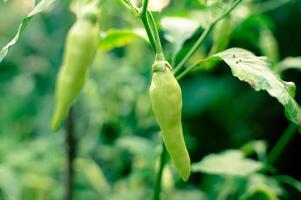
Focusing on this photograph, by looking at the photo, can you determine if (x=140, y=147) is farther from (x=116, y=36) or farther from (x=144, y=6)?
(x=144, y=6)

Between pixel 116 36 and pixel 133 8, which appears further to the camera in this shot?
pixel 116 36

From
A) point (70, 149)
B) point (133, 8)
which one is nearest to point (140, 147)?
point (70, 149)

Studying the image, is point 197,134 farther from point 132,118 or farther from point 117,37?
point 117,37

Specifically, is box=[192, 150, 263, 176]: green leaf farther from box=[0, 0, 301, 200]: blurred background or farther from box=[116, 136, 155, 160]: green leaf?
box=[116, 136, 155, 160]: green leaf

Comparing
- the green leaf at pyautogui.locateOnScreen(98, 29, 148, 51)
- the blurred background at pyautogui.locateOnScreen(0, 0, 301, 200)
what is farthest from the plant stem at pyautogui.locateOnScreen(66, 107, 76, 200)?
the green leaf at pyautogui.locateOnScreen(98, 29, 148, 51)

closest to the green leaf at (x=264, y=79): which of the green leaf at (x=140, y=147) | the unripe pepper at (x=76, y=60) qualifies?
the unripe pepper at (x=76, y=60)

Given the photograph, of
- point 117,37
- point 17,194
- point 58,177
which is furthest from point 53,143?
point 117,37
